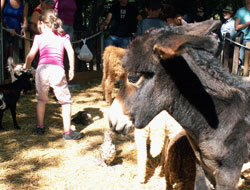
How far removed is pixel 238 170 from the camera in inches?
81.4

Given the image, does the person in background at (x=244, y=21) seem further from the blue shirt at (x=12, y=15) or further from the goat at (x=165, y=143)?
the blue shirt at (x=12, y=15)

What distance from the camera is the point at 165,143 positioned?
3.86 m

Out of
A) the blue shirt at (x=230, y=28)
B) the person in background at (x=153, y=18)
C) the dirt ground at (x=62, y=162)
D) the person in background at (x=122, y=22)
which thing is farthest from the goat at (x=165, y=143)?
the blue shirt at (x=230, y=28)

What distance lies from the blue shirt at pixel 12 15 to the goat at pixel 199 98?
620cm

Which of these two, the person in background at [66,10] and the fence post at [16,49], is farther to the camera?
the person in background at [66,10]

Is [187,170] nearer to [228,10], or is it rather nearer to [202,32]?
[202,32]

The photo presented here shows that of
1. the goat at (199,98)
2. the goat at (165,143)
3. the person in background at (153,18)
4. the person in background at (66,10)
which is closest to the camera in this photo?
the goat at (199,98)

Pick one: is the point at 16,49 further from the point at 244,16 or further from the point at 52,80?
the point at 244,16

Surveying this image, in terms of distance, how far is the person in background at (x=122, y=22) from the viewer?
797cm

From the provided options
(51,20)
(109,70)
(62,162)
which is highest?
(51,20)

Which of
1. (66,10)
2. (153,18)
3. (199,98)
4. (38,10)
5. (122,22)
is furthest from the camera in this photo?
(122,22)

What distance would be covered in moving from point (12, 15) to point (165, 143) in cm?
544

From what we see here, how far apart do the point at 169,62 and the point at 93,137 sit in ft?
11.9

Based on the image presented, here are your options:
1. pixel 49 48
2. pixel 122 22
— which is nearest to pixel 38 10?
pixel 122 22
